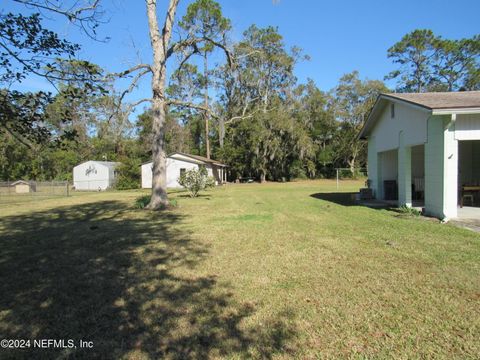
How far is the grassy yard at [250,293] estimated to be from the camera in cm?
288

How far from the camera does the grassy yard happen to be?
2875mm

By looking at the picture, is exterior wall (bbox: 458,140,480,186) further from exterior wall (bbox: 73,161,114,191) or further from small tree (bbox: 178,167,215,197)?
exterior wall (bbox: 73,161,114,191)

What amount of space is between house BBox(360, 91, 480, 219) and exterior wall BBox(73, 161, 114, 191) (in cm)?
2589

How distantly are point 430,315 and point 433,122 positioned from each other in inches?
280

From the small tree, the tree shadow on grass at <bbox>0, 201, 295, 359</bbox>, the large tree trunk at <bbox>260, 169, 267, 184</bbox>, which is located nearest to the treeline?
the large tree trunk at <bbox>260, 169, 267, 184</bbox>

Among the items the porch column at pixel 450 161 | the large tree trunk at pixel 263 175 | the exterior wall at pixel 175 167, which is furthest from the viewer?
the large tree trunk at pixel 263 175

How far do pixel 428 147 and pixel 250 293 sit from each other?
25.0 ft

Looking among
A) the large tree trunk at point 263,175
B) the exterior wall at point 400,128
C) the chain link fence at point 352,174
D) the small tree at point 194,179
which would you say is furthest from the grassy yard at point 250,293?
the chain link fence at point 352,174

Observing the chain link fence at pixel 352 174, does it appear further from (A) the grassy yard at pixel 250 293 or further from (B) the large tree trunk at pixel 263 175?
(A) the grassy yard at pixel 250 293

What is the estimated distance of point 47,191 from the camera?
25703 millimetres

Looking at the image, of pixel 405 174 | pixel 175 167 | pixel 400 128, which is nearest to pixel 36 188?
pixel 175 167

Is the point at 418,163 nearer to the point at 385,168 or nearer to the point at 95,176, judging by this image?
the point at 385,168

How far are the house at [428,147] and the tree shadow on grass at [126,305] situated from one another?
22.0 feet

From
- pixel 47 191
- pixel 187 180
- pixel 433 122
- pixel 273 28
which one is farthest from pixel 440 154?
pixel 273 28
